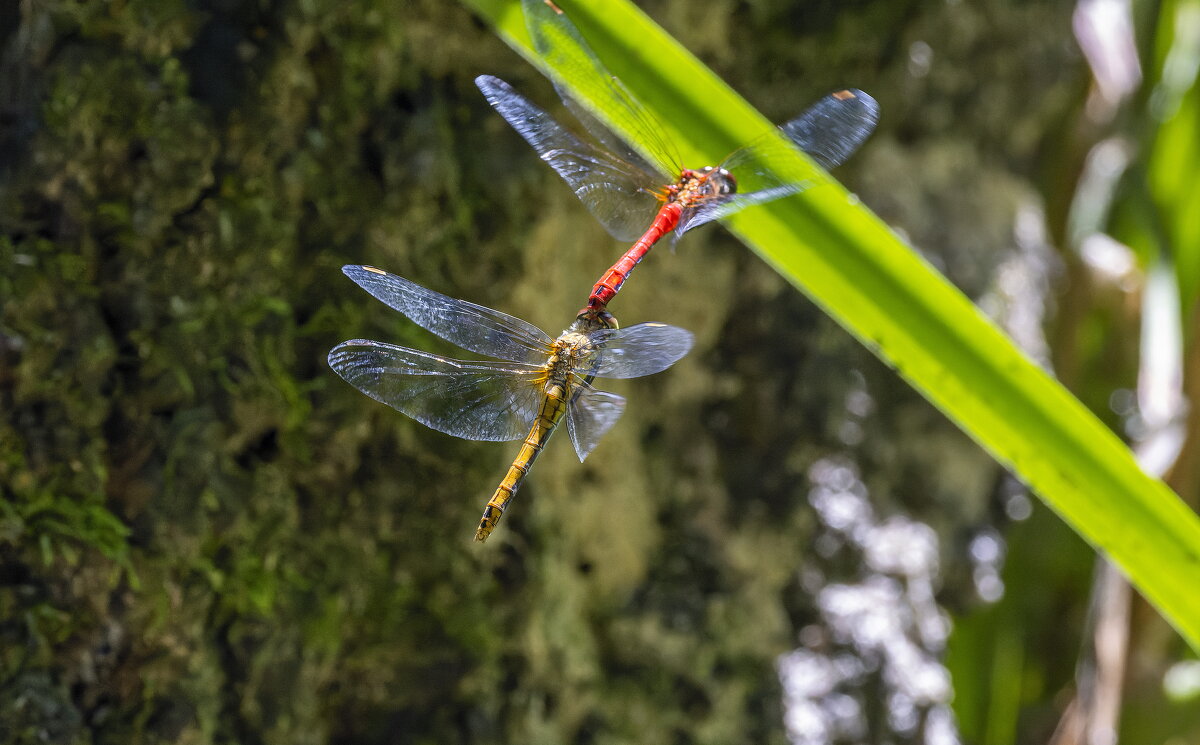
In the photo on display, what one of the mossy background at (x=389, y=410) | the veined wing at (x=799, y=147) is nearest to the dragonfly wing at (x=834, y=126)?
the veined wing at (x=799, y=147)

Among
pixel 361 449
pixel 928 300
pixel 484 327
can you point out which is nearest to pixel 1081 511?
pixel 928 300

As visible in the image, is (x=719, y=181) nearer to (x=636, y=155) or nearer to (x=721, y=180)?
(x=721, y=180)

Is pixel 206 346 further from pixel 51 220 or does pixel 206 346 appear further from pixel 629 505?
pixel 629 505

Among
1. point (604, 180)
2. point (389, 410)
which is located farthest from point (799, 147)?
point (389, 410)

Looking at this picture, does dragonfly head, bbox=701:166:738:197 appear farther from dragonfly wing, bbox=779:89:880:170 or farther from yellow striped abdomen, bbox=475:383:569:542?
yellow striped abdomen, bbox=475:383:569:542

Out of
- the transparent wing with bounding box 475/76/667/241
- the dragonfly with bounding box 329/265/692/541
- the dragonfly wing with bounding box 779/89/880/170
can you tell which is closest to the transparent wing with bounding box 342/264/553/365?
the dragonfly with bounding box 329/265/692/541

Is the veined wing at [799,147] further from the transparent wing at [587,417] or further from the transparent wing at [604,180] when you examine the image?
the transparent wing at [587,417]
